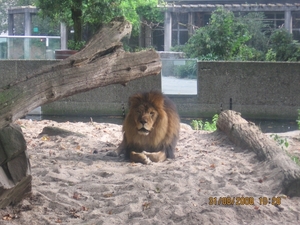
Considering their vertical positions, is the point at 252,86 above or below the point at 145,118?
below

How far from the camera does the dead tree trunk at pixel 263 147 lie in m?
4.50

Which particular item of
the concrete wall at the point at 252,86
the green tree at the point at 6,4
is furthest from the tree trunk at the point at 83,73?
the green tree at the point at 6,4

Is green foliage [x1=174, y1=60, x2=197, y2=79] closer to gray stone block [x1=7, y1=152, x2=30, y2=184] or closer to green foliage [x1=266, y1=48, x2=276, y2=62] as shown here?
green foliage [x1=266, y1=48, x2=276, y2=62]

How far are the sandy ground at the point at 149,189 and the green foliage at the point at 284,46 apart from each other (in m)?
10.2

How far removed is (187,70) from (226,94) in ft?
3.46

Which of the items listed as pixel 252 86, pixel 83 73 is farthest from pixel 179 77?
pixel 83 73

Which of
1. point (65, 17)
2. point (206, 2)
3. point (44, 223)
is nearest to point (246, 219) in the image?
point (44, 223)

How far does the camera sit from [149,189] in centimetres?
470

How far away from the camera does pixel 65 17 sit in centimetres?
1584

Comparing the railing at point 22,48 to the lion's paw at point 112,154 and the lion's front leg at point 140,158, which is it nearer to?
the lion's paw at point 112,154

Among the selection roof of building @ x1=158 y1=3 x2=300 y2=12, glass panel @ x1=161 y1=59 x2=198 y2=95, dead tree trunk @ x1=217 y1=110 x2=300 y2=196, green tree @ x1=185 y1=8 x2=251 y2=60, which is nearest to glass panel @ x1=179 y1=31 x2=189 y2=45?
roof of building @ x1=158 y1=3 x2=300 y2=12

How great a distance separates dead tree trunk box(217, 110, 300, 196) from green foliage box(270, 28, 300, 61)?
951 centimetres

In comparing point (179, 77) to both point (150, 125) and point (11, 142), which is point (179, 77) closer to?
point (150, 125)

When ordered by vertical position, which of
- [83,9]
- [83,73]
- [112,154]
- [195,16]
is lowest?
[112,154]
